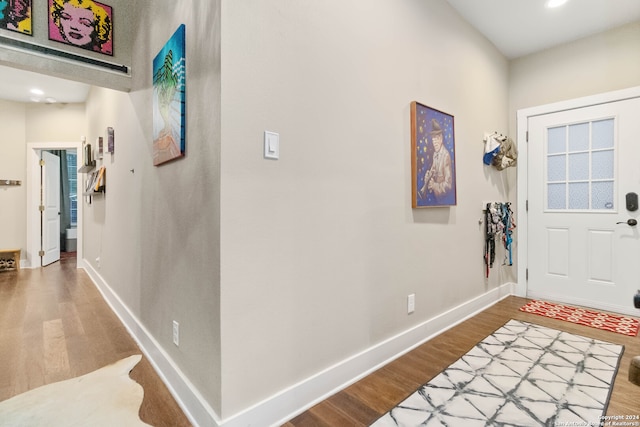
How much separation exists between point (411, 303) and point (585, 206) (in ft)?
7.81

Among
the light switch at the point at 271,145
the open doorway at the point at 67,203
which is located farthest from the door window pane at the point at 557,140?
the open doorway at the point at 67,203

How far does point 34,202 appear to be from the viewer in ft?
17.0

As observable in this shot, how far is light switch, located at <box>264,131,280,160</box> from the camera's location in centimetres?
143

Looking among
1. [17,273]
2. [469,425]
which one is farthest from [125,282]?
[17,273]

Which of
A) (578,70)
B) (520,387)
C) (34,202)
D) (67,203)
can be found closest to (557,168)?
(578,70)

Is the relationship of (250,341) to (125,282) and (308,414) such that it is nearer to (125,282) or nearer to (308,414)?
(308,414)

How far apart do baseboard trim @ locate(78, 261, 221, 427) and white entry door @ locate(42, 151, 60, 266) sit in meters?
3.75

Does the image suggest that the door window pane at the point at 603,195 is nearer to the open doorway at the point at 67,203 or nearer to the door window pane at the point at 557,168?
the door window pane at the point at 557,168

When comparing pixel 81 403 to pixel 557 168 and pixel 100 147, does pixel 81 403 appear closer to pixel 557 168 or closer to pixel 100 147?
pixel 100 147

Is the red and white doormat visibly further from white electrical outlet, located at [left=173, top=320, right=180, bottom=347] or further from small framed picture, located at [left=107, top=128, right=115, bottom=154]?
small framed picture, located at [left=107, top=128, right=115, bottom=154]

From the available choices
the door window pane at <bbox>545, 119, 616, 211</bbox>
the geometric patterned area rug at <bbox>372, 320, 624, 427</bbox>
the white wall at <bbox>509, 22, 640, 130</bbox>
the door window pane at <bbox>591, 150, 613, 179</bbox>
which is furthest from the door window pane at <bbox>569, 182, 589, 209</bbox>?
the geometric patterned area rug at <bbox>372, 320, 624, 427</bbox>

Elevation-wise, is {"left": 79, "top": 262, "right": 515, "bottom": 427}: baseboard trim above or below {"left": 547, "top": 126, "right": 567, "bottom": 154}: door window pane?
below

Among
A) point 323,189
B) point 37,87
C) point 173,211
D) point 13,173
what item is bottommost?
point 173,211

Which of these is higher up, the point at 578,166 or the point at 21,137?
the point at 21,137
